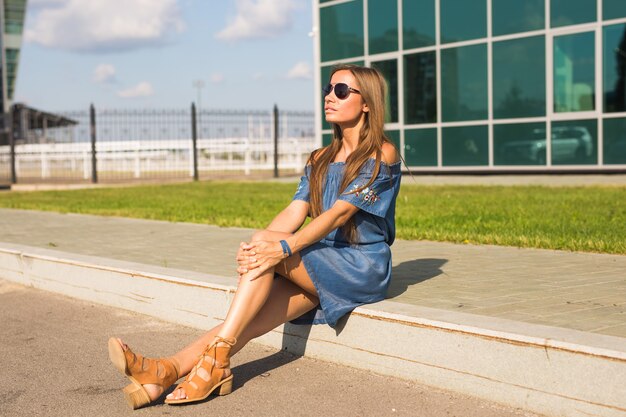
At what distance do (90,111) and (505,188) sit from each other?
14.3 metres

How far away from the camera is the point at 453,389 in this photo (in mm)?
3680

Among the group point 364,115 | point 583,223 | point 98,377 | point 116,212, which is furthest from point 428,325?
point 116,212

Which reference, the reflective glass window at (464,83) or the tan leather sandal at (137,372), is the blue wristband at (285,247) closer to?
the tan leather sandal at (137,372)

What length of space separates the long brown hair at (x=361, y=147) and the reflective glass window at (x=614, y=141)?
491 inches

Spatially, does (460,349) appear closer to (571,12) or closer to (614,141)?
(614,141)

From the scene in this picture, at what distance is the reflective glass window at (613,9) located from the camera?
15.5 m

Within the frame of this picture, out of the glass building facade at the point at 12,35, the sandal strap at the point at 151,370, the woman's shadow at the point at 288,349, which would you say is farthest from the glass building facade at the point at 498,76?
the glass building facade at the point at 12,35

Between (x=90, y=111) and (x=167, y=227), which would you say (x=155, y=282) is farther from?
(x=90, y=111)

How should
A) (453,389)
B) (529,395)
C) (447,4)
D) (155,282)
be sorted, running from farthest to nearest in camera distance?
(447,4) < (155,282) < (453,389) < (529,395)

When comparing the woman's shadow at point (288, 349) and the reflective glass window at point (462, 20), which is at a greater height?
the reflective glass window at point (462, 20)

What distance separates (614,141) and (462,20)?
4.45 metres

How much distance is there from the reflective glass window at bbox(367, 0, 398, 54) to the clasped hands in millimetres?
16189

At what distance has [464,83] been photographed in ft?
59.4

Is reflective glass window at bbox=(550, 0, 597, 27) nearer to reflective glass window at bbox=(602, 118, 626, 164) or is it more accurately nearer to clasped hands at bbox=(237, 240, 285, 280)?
reflective glass window at bbox=(602, 118, 626, 164)
